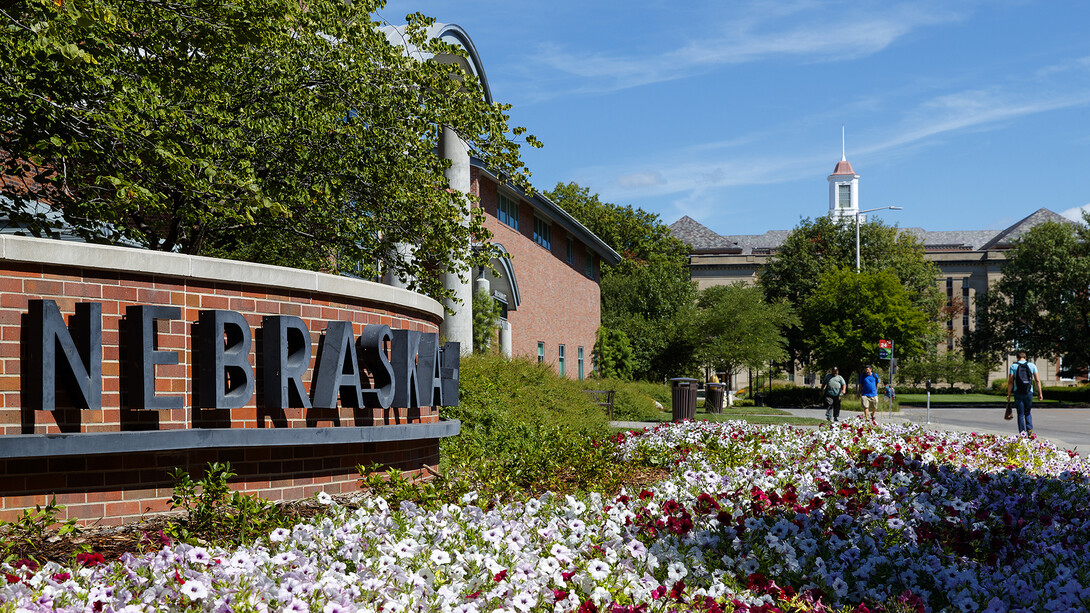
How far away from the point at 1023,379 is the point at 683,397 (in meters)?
7.42

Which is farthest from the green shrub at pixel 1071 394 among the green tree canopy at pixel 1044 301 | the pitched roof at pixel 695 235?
the pitched roof at pixel 695 235

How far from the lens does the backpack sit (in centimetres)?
1731

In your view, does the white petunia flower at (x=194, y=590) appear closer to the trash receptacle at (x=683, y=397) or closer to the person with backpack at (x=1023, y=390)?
the person with backpack at (x=1023, y=390)

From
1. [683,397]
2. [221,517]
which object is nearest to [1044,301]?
[683,397]

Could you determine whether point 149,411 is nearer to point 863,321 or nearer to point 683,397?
point 683,397

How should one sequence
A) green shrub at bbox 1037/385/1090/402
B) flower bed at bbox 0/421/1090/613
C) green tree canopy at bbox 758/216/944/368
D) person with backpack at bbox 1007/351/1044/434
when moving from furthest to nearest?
green tree canopy at bbox 758/216/944/368 < green shrub at bbox 1037/385/1090/402 < person with backpack at bbox 1007/351/1044/434 < flower bed at bbox 0/421/1090/613

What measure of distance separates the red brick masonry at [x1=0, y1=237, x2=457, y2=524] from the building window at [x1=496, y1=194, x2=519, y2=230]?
2108cm

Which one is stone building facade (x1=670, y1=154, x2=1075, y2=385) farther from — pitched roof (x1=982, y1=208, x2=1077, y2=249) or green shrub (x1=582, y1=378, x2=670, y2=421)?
green shrub (x1=582, y1=378, x2=670, y2=421)

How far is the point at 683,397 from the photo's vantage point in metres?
22.1

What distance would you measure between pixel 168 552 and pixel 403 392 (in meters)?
3.50

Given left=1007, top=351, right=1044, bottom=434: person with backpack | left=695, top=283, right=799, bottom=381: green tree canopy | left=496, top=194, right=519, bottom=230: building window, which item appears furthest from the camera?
left=695, top=283, right=799, bottom=381: green tree canopy

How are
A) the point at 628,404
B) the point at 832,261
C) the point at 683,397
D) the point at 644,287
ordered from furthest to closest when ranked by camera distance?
the point at 832,261 < the point at 644,287 < the point at 628,404 < the point at 683,397

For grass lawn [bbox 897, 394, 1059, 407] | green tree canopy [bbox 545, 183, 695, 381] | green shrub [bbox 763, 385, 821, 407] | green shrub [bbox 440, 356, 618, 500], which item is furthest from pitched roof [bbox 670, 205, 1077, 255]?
green shrub [bbox 440, 356, 618, 500]

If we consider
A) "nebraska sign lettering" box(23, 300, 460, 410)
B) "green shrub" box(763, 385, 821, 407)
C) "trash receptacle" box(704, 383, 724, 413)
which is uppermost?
"nebraska sign lettering" box(23, 300, 460, 410)
